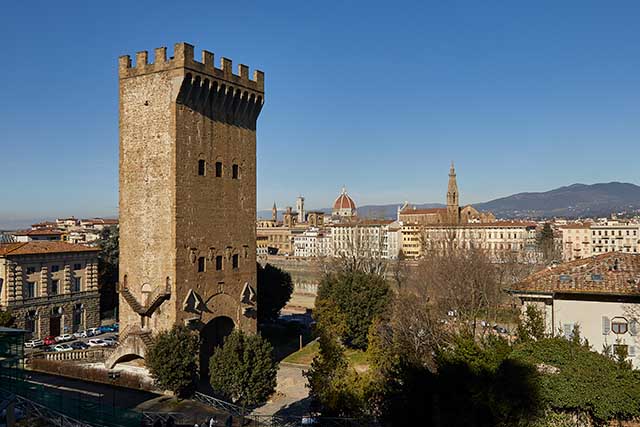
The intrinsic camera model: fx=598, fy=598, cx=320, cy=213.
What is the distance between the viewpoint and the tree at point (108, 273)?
47562mm

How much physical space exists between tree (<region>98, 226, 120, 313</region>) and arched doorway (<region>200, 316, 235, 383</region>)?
19.6 m

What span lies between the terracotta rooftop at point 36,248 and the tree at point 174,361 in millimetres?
17288

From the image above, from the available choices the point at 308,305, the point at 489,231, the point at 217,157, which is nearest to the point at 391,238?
the point at 489,231

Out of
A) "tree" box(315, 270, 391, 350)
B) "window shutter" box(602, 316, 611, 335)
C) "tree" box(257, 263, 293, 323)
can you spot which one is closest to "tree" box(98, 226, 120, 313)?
"tree" box(257, 263, 293, 323)

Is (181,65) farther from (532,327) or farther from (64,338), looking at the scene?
(64,338)

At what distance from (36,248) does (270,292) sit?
15978 mm

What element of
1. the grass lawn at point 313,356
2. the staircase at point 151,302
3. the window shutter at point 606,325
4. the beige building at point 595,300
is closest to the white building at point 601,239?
the grass lawn at point 313,356

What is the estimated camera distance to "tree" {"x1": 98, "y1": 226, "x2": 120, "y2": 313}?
47562mm

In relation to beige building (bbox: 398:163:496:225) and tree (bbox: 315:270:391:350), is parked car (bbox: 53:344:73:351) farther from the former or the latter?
beige building (bbox: 398:163:496:225)

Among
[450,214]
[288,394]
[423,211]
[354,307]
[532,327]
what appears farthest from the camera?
[423,211]

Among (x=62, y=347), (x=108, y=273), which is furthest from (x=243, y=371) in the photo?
(x=108, y=273)

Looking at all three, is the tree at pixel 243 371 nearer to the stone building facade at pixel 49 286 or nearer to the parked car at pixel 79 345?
the parked car at pixel 79 345

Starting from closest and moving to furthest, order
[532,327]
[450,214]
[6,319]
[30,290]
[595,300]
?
[532,327], [595,300], [6,319], [30,290], [450,214]

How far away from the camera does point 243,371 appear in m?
23.5
